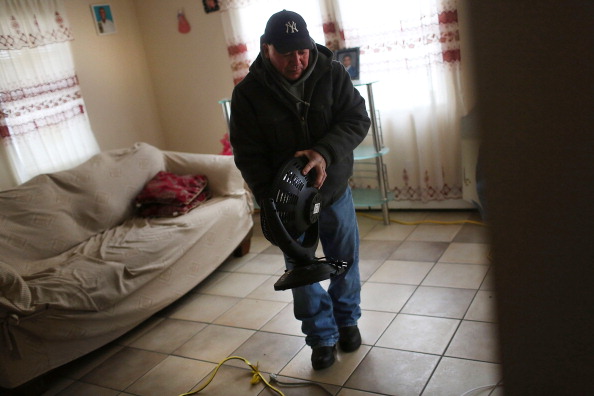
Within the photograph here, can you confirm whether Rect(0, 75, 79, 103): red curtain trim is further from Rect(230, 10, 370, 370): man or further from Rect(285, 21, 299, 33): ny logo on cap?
Rect(285, 21, 299, 33): ny logo on cap

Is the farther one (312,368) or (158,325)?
(158,325)

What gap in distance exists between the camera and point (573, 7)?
1.47 ft

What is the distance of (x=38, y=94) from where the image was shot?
3.53 meters

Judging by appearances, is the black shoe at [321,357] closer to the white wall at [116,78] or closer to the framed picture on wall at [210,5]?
the white wall at [116,78]

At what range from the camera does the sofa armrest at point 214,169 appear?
3439mm

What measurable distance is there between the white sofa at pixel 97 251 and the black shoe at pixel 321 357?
99cm

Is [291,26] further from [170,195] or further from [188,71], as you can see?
[188,71]

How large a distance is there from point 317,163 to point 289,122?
0.73 ft

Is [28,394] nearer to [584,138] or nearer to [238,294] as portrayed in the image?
[238,294]

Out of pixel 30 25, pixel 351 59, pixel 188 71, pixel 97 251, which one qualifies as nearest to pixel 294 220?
pixel 97 251

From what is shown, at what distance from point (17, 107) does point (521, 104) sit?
3543mm

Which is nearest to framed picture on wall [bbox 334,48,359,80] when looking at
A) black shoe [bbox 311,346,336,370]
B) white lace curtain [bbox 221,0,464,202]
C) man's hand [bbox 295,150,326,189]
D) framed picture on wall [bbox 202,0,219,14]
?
white lace curtain [bbox 221,0,464,202]

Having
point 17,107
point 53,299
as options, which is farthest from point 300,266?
point 17,107

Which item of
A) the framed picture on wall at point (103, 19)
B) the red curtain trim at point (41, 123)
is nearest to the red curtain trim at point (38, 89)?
the red curtain trim at point (41, 123)
